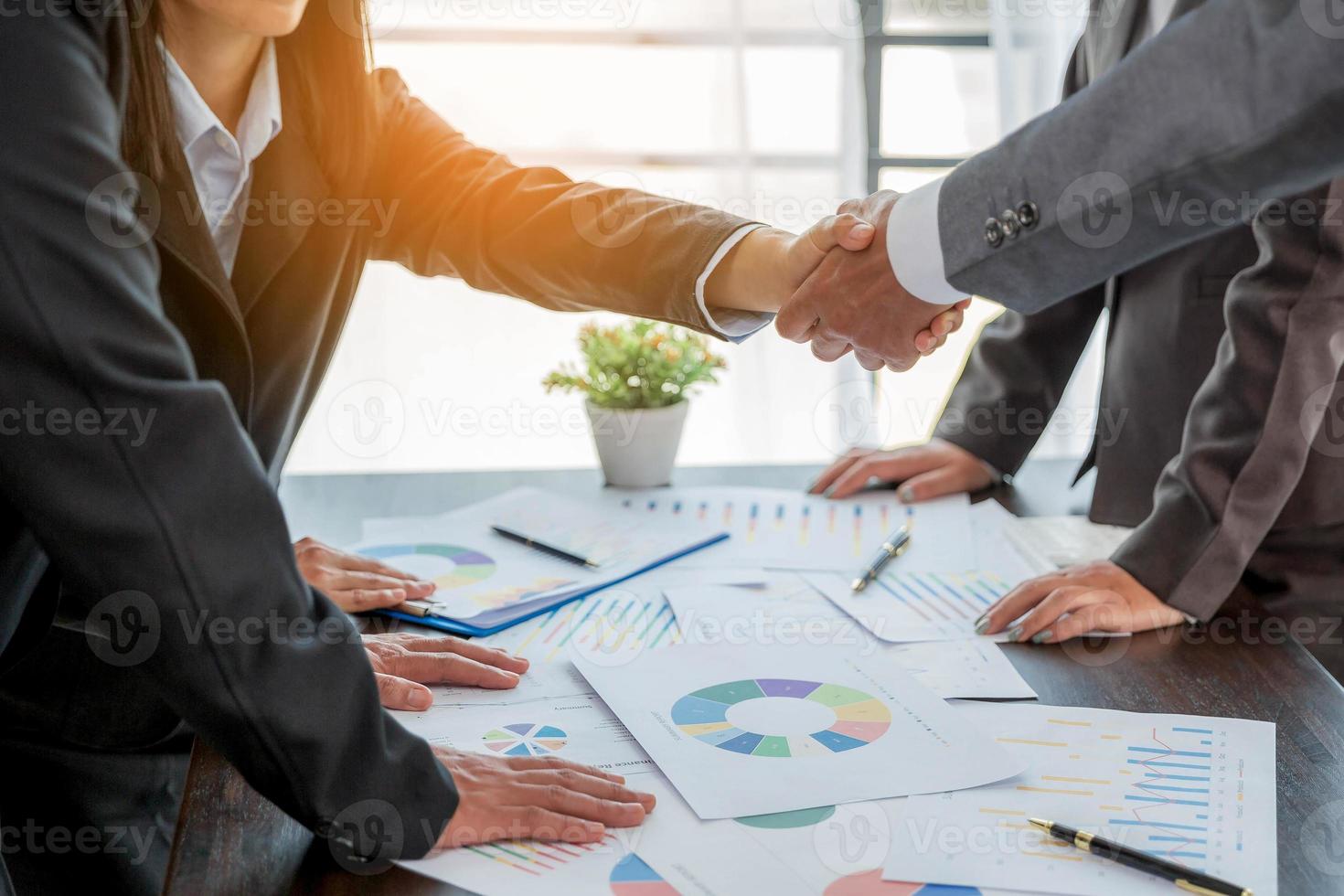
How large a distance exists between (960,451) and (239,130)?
100 centimetres

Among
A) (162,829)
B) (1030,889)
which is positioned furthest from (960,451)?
(162,829)

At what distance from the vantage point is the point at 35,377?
691mm

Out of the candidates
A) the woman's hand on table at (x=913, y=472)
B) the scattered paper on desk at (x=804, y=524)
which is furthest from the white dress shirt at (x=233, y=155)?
the woman's hand on table at (x=913, y=472)

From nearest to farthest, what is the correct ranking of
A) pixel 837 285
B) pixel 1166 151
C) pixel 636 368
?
pixel 1166 151, pixel 837 285, pixel 636 368

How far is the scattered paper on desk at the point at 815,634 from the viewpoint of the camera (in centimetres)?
99

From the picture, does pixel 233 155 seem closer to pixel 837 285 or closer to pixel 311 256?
pixel 311 256

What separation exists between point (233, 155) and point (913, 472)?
3.07 ft

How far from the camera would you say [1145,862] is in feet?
2.33

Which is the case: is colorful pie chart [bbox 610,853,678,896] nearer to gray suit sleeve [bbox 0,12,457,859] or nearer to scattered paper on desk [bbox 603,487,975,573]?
gray suit sleeve [bbox 0,12,457,859]

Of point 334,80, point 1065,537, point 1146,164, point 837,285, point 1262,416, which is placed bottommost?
point 1065,537

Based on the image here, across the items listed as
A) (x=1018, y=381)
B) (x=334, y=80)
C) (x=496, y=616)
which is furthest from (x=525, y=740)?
(x=1018, y=381)

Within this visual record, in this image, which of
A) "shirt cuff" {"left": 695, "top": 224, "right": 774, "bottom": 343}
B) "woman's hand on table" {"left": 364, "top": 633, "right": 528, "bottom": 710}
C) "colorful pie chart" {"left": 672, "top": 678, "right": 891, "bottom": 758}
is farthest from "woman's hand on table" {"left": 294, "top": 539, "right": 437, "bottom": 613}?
"shirt cuff" {"left": 695, "top": 224, "right": 774, "bottom": 343}

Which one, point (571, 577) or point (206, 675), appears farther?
point (571, 577)

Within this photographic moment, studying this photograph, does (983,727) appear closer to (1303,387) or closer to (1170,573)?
(1170,573)
